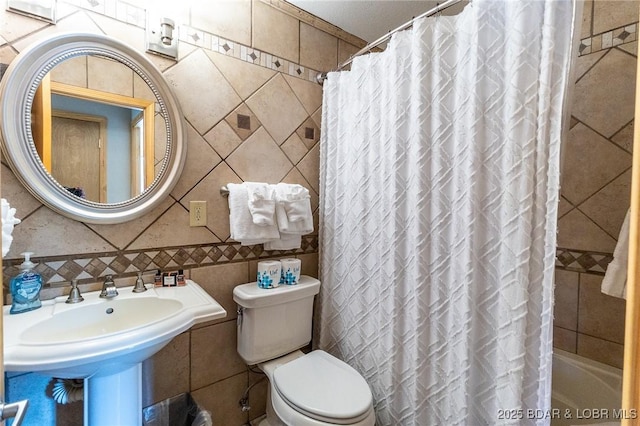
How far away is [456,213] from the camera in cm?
112

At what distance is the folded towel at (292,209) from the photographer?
5.05 feet

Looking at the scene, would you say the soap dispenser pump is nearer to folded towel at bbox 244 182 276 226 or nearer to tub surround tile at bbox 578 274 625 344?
folded towel at bbox 244 182 276 226

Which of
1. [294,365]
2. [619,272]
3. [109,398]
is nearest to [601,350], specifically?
[619,272]

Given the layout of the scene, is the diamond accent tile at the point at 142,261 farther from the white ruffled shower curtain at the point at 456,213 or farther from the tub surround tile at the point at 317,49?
the tub surround tile at the point at 317,49

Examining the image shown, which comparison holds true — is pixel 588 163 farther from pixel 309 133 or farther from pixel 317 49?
pixel 317 49

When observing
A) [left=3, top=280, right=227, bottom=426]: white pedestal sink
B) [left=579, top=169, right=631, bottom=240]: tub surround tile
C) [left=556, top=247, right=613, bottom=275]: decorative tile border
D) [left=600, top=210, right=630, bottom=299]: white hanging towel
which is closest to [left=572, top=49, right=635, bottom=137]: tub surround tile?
[left=579, top=169, right=631, bottom=240]: tub surround tile

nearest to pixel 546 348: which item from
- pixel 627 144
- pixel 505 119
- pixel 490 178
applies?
pixel 490 178

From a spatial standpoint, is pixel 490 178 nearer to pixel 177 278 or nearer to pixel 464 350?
pixel 464 350

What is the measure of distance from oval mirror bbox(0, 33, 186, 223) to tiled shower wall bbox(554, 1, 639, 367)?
6.35 feet

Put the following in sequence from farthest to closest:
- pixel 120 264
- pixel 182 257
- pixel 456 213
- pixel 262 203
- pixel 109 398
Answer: pixel 262 203 → pixel 182 257 → pixel 120 264 → pixel 456 213 → pixel 109 398

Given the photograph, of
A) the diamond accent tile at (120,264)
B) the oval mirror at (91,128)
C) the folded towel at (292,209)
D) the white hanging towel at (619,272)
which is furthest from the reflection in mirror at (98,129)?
the white hanging towel at (619,272)

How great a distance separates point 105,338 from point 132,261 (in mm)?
513

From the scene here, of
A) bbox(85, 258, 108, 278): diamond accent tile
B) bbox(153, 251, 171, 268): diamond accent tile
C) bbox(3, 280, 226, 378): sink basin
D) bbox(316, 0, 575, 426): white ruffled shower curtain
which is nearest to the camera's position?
bbox(3, 280, 226, 378): sink basin

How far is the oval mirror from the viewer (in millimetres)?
1035
